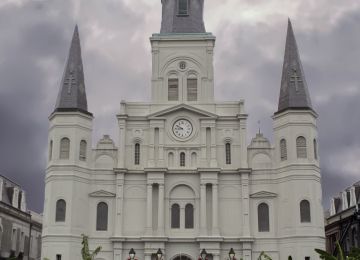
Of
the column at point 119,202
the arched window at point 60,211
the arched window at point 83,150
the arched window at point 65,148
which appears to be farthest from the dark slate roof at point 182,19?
the arched window at point 60,211

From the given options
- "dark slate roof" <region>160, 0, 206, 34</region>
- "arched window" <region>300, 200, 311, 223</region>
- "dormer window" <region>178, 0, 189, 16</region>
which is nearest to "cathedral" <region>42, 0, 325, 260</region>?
"arched window" <region>300, 200, 311, 223</region>

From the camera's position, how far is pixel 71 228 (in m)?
46.6

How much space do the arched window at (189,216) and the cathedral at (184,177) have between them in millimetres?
80

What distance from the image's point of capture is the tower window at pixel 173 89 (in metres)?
51.9

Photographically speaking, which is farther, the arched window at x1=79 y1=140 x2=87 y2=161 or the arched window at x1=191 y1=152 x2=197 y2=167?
the arched window at x1=191 y1=152 x2=197 y2=167

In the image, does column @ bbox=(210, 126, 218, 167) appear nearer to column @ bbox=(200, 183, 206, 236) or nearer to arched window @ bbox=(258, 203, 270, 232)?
column @ bbox=(200, 183, 206, 236)

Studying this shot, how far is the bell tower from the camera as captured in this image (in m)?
51.8

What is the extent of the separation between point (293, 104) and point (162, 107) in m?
10.9

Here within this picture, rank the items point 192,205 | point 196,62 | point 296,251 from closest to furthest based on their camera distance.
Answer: point 296,251, point 192,205, point 196,62

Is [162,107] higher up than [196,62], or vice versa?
[196,62]

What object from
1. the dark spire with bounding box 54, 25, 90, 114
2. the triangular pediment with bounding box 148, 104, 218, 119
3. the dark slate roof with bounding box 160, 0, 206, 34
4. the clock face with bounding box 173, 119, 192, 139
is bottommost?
the clock face with bounding box 173, 119, 192, 139

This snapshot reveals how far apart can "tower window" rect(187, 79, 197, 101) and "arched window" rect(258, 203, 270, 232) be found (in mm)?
10812

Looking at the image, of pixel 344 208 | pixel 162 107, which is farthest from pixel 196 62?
pixel 344 208

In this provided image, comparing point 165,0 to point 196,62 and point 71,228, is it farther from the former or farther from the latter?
point 71,228
